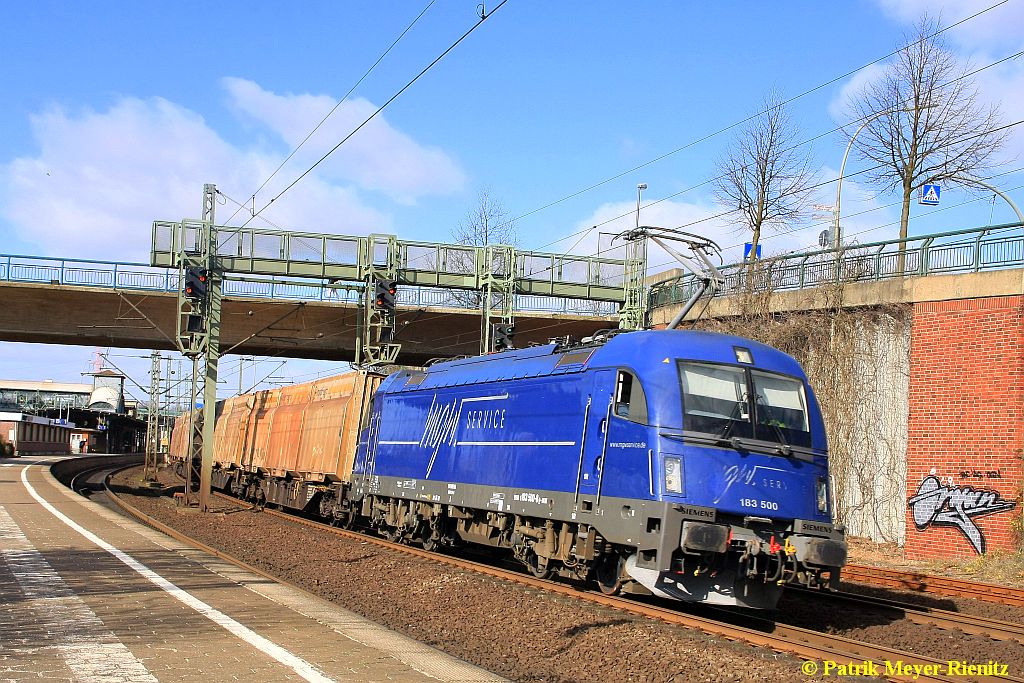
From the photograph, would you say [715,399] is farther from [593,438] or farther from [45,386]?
[45,386]

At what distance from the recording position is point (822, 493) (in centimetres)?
1245

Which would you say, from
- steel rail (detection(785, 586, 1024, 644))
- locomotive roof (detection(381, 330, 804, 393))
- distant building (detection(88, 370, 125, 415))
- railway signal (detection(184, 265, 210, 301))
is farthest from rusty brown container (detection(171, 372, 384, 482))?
distant building (detection(88, 370, 125, 415))

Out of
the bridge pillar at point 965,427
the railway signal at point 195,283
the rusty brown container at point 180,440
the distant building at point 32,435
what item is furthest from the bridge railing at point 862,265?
the distant building at point 32,435

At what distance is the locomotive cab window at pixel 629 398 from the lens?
12.4 metres

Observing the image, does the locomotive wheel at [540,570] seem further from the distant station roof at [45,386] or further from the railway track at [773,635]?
the distant station roof at [45,386]

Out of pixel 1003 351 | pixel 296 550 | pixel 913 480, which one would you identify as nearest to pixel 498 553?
pixel 296 550

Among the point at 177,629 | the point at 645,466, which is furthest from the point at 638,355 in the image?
the point at 177,629

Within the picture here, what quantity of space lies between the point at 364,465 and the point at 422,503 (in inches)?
142

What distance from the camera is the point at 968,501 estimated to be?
19.5 metres

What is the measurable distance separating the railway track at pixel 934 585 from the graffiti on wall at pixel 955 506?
3.10m

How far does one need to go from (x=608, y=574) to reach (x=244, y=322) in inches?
1120

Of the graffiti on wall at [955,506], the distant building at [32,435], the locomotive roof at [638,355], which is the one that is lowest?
the distant building at [32,435]

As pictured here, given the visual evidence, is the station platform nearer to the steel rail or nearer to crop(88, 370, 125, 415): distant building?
the steel rail

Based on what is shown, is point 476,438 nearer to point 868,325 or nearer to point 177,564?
point 177,564
